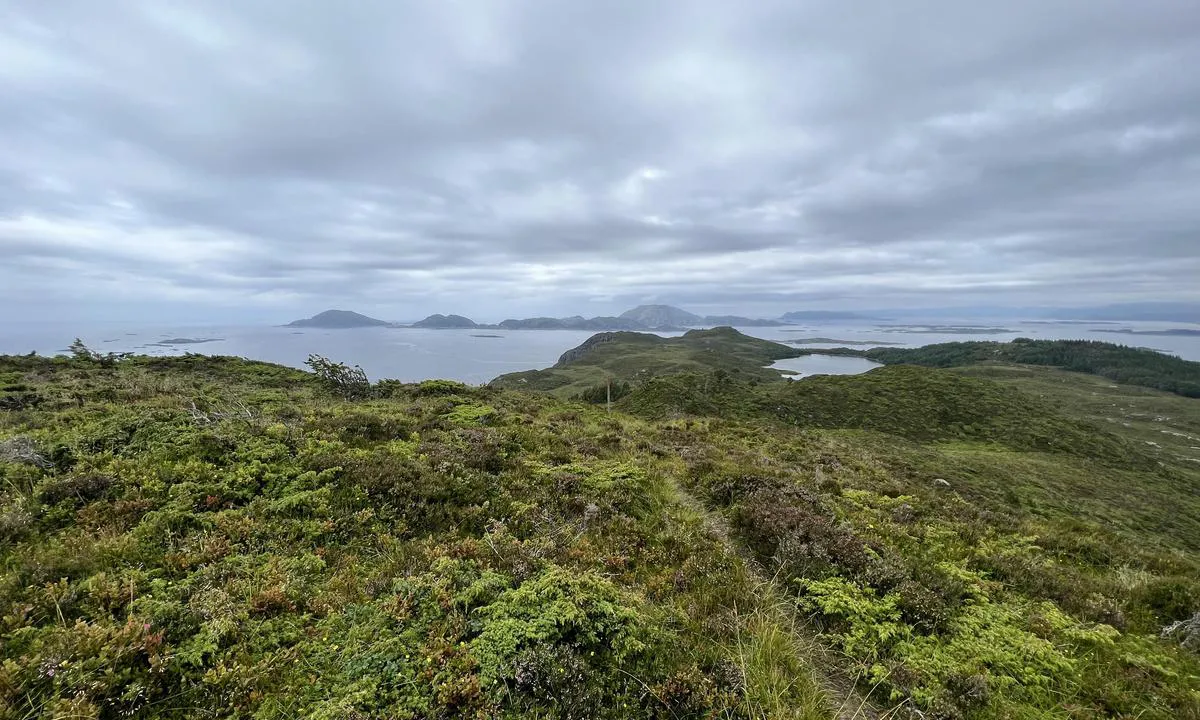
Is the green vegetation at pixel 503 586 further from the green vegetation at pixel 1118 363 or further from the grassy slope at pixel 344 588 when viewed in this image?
the green vegetation at pixel 1118 363

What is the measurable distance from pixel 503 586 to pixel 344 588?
2070 millimetres

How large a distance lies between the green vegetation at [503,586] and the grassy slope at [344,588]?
3cm

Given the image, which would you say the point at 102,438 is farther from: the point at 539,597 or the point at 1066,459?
the point at 1066,459

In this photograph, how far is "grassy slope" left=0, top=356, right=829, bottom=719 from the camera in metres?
4.27

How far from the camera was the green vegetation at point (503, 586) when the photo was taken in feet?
14.8

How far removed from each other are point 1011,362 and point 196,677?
10045 inches

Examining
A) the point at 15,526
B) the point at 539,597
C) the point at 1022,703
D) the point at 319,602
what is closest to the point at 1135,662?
the point at 1022,703

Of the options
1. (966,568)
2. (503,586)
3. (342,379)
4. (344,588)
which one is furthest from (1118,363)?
(344,588)

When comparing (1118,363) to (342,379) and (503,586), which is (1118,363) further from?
(503,586)

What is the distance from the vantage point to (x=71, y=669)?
3.83 metres

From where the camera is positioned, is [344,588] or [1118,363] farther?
[1118,363]

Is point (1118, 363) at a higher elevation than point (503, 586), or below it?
below

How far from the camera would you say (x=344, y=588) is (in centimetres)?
588

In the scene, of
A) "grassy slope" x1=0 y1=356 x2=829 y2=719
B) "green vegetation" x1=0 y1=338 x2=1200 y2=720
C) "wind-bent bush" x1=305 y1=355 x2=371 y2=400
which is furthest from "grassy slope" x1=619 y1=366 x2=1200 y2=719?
"wind-bent bush" x1=305 y1=355 x2=371 y2=400
